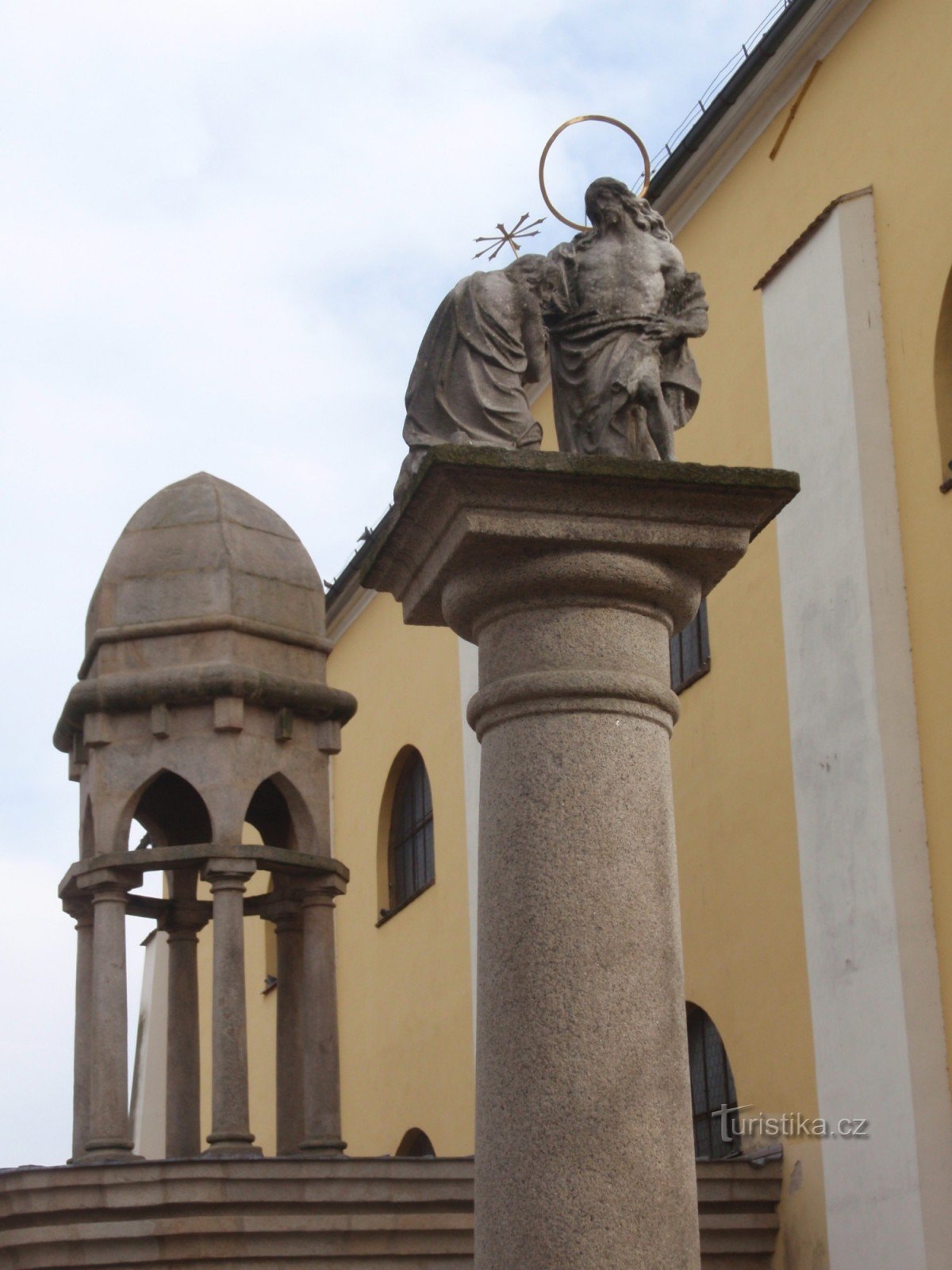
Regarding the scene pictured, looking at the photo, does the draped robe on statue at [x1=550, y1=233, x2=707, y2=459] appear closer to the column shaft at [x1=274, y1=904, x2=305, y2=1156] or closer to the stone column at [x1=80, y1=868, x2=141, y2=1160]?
the stone column at [x1=80, y1=868, x2=141, y2=1160]

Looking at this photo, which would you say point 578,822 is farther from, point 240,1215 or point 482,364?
point 240,1215

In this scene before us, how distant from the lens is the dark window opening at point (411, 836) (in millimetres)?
21297

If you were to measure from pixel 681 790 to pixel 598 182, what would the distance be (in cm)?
849

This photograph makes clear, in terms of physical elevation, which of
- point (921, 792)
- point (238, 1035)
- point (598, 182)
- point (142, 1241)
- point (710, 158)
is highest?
point (710, 158)

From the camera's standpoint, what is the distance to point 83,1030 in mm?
13711

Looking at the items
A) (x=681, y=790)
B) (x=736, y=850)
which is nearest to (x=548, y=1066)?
(x=736, y=850)

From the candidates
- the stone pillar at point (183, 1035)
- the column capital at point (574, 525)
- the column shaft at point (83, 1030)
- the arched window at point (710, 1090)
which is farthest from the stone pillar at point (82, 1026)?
the column capital at point (574, 525)

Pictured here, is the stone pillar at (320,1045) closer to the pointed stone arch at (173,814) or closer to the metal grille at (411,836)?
the pointed stone arch at (173,814)

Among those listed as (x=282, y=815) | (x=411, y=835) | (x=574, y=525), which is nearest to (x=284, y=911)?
(x=282, y=815)

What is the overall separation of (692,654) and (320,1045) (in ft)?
13.4

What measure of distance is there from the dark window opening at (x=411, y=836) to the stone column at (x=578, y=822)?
14.8m

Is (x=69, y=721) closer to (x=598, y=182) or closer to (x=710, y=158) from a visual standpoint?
(x=710, y=158)

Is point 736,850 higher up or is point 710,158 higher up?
point 710,158

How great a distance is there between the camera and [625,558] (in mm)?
6227
